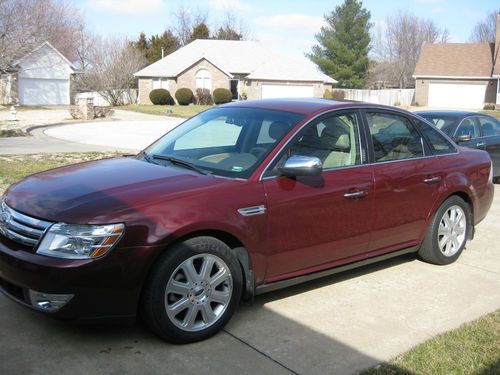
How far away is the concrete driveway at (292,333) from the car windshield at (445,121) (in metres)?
5.25

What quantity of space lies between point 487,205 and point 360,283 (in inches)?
81.5

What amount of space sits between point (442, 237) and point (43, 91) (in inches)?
1856

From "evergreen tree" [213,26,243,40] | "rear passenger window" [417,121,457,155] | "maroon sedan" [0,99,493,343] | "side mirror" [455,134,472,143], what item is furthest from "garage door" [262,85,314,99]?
"maroon sedan" [0,99,493,343]

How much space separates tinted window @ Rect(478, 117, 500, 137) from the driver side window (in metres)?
6.82

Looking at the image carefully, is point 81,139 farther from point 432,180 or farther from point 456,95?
point 456,95

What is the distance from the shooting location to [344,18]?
2472 inches

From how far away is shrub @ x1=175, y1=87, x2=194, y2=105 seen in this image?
151ft

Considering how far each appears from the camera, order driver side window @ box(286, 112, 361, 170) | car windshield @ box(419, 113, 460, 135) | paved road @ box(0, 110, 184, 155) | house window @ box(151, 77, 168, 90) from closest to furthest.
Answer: driver side window @ box(286, 112, 361, 170), car windshield @ box(419, 113, 460, 135), paved road @ box(0, 110, 184, 155), house window @ box(151, 77, 168, 90)

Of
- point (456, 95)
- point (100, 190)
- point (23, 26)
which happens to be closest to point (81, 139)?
point (100, 190)

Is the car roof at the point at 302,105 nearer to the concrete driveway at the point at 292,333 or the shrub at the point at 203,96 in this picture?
the concrete driveway at the point at 292,333

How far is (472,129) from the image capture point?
10602 mm

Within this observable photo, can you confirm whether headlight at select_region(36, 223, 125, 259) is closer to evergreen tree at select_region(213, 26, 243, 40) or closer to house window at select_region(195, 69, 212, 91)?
house window at select_region(195, 69, 212, 91)

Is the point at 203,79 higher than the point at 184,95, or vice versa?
the point at 203,79

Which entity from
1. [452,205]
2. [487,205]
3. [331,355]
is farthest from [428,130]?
[331,355]
